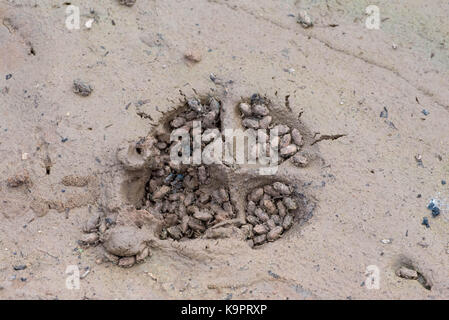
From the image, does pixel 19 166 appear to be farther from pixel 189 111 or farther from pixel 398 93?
pixel 398 93

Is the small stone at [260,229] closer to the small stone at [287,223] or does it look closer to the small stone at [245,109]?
the small stone at [287,223]

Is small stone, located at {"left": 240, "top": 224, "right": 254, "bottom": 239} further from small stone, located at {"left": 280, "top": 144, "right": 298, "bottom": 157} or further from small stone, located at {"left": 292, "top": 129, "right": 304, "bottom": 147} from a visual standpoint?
small stone, located at {"left": 292, "top": 129, "right": 304, "bottom": 147}

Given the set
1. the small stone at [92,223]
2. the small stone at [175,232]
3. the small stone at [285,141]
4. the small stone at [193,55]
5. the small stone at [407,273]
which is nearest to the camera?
the small stone at [407,273]

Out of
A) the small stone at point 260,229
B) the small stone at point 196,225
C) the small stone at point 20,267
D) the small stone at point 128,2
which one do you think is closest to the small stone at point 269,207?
the small stone at point 260,229

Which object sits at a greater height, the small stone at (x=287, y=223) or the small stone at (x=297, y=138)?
the small stone at (x=297, y=138)

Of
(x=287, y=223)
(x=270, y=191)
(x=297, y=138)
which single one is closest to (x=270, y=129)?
(x=297, y=138)

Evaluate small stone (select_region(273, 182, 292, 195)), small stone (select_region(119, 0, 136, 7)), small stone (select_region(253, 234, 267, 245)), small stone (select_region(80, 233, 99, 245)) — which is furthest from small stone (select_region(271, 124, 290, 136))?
small stone (select_region(119, 0, 136, 7))

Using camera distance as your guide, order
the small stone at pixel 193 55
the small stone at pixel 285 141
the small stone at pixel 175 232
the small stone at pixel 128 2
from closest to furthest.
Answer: the small stone at pixel 175 232
the small stone at pixel 285 141
the small stone at pixel 193 55
the small stone at pixel 128 2
